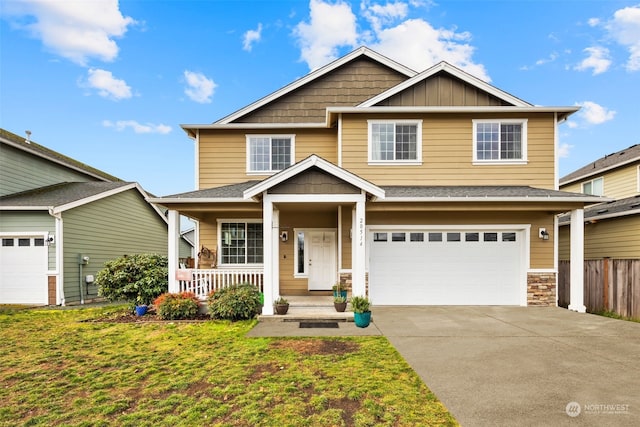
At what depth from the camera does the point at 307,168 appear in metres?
8.14

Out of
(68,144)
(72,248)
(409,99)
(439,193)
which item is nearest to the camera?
(439,193)

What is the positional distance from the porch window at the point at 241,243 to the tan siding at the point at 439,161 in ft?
12.5

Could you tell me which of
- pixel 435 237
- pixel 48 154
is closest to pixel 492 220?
pixel 435 237

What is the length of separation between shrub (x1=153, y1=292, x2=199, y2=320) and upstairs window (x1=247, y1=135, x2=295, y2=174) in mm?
5016

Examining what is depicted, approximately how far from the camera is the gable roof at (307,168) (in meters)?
8.06

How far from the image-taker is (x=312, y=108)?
40.2 ft

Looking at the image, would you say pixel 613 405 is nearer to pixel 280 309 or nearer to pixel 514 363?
pixel 514 363

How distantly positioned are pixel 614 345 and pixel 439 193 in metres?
4.91

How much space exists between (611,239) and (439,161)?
7122 millimetres

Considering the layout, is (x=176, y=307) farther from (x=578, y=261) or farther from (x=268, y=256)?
(x=578, y=261)

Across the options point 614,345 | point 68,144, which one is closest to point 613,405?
point 614,345

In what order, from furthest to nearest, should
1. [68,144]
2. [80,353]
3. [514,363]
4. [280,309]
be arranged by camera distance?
[68,144], [280,309], [80,353], [514,363]

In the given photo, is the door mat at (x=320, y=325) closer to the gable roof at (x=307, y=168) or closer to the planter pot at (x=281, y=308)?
the planter pot at (x=281, y=308)

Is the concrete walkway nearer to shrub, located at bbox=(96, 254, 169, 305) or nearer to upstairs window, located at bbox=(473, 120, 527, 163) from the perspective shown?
shrub, located at bbox=(96, 254, 169, 305)
